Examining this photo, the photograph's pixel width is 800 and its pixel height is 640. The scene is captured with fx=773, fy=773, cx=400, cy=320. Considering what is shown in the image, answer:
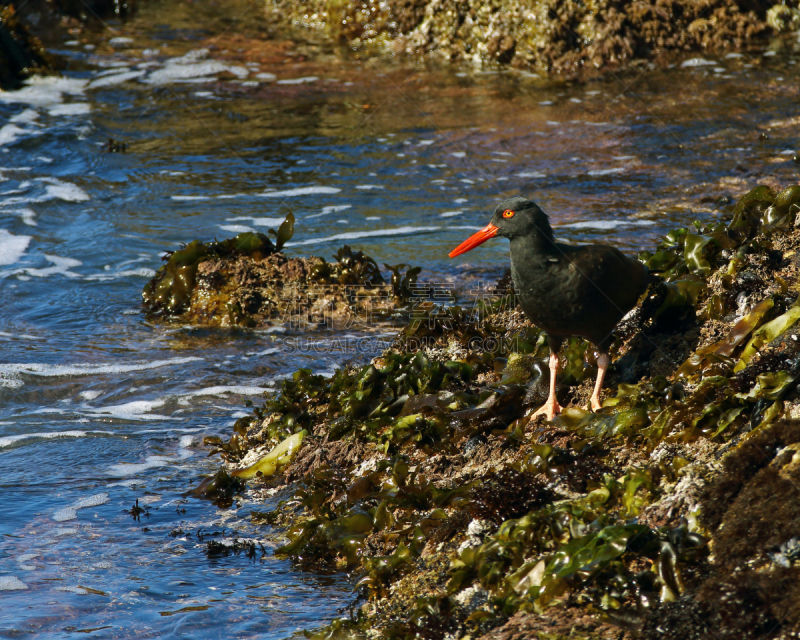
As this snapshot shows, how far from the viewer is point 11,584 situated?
143 inches

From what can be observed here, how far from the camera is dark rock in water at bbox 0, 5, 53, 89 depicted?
14.1m

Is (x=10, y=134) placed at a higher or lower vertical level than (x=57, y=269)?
higher

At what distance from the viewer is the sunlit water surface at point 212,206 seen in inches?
150

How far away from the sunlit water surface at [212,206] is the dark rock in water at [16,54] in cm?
55

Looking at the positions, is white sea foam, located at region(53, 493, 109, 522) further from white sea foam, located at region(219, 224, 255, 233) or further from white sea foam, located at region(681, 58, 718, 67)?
white sea foam, located at region(681, 58, 718, 67)

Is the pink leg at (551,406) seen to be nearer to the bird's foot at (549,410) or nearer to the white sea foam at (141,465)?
the bird's foot at (549,410)

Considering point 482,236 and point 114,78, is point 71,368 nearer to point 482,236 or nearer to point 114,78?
point 482,236

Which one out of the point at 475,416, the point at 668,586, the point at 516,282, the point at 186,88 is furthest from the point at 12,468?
the point at 186,88

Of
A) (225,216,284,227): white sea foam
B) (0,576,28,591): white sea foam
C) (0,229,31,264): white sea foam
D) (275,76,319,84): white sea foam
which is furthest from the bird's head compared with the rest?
(275,76,319,84): white sea foam

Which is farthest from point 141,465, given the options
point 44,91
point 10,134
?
point 44,91

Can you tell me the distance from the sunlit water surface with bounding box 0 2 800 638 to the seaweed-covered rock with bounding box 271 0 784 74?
614 mm

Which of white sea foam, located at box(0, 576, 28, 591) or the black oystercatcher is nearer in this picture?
white sea foam, located at box(0, 576, 28, 591)

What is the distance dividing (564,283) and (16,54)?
543 inches

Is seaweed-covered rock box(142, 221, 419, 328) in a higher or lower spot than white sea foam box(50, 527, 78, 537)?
higher
